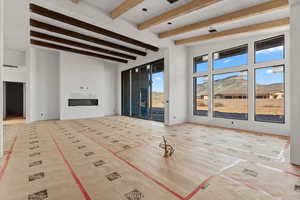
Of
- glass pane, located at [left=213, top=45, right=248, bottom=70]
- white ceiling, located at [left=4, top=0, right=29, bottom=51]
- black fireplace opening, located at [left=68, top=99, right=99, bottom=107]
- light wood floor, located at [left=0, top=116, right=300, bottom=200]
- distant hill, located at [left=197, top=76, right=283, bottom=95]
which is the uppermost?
white ceiling, located at [left=4, top=0, right=29, bottom=51]

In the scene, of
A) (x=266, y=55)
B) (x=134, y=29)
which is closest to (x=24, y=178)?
(x=134, y=29)

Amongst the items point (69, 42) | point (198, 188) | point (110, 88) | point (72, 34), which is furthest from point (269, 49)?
point (110, 88)

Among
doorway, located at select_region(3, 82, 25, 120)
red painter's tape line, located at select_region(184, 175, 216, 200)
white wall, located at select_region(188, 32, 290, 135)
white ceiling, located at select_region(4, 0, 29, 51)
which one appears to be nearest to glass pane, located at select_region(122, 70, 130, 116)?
white wall, located at select_region(188, 32, 290, 135)

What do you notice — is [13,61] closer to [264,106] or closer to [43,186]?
[43,186]

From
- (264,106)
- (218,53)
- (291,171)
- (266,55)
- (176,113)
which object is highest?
(218,53)

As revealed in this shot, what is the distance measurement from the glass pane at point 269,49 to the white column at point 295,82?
102 inches

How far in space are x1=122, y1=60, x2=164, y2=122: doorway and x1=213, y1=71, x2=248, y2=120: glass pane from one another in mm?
2793

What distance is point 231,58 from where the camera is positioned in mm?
5699

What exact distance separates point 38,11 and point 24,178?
14.2 feet

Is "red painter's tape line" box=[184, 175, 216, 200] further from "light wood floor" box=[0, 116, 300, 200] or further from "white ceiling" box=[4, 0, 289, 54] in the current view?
"white ceiling" box=[4, 0, 289, 54]

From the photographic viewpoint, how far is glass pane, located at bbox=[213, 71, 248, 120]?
5422 millimetres

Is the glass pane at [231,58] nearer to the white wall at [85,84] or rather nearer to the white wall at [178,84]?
the white wall at [178,84]

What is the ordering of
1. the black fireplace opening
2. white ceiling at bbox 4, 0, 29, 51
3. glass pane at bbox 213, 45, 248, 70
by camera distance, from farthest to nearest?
the black fireplace opening → glass pane at bbox 213, 45, 248, 70 → white ceiling at bbox 4, 0, 29, 51

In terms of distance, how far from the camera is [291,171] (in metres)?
2.23
